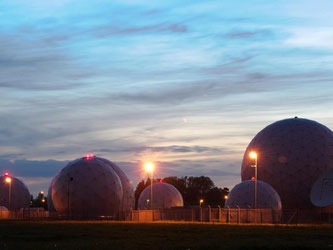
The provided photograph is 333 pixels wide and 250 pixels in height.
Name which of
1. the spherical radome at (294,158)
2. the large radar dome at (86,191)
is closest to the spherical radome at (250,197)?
the spherical radome at (294,158)

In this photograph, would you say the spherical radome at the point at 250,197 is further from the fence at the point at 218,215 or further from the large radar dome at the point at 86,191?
the large radar dome at the point at 86,191

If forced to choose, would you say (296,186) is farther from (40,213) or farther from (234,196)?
(40,213)

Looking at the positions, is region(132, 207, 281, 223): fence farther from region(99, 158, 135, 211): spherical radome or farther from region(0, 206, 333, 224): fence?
region(99, 158, 135, 211): spherical radome

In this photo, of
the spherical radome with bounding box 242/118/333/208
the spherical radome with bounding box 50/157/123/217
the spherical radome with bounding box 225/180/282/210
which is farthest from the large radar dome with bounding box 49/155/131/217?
the spherical radome with bounding box 242/118/333/208

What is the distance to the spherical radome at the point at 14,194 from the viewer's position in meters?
123

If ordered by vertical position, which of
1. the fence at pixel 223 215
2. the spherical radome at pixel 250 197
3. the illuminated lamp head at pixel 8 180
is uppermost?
the illuminated lamp head at pixel 8 180

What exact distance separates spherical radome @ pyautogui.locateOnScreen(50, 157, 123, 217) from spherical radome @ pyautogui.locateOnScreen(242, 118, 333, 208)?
23.7m

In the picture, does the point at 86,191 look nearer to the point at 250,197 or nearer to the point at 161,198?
the point at 250,197

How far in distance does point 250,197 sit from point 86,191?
19.7 meters

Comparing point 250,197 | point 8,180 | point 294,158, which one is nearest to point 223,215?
point 250,197

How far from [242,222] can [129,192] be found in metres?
40.8

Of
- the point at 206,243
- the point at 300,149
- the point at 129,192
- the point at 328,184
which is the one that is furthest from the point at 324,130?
the point at 206,243

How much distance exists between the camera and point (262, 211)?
68.1 m

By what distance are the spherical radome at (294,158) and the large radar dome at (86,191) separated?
23597 mm
